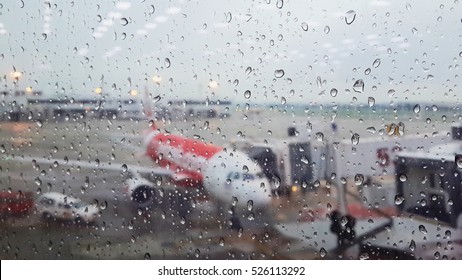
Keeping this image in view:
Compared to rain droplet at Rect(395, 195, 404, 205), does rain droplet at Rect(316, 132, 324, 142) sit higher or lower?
higher

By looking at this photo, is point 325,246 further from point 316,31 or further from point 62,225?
point 62,225

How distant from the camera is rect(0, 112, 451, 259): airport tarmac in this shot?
1.63m

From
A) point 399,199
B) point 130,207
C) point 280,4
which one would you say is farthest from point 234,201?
point 280,4

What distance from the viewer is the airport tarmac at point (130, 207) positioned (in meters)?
1.63

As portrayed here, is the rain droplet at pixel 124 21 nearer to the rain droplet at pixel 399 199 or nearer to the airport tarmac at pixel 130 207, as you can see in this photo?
the airport tarmac at pixel 130 207

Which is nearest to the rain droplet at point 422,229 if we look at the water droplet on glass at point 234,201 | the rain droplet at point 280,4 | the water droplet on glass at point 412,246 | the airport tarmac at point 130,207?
the water droplet on glass at point 412,246

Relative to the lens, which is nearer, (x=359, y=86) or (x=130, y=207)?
(x=359, y=86)

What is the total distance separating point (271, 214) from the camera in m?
1.66

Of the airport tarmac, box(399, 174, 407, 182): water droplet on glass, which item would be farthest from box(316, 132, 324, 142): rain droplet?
box(399, 174, 407, 182): water droplet on glass

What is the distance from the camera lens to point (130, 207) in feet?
5.51

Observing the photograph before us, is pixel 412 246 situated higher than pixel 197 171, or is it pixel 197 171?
pixel 197 171

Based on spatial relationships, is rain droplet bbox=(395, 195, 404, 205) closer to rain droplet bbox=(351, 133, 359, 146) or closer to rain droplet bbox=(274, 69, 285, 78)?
rain droplet bbox=(351, 133, 359, 146)

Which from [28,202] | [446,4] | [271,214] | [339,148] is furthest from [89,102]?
[446,4]

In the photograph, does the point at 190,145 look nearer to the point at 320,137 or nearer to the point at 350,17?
the point at 320,137
